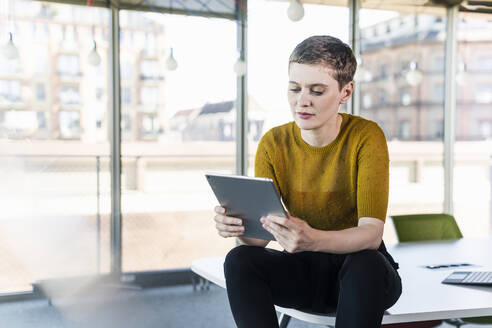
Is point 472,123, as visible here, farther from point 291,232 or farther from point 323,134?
point 291,232

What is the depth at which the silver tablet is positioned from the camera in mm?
1212

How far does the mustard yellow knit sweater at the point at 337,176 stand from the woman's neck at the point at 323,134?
13 mm

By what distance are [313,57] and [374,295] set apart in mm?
626

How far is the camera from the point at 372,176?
1.40m

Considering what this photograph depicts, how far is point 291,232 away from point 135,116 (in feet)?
11.1

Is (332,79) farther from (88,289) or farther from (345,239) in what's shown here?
(88,289)

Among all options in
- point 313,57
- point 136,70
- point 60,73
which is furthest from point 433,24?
point 313,57

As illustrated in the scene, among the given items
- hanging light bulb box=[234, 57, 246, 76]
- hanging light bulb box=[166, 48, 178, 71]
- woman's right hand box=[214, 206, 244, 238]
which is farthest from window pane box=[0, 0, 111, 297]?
woman's right hand box=[214, 206, 244, 238]

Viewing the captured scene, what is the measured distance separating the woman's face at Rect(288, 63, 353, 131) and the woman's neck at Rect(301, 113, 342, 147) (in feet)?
0.05

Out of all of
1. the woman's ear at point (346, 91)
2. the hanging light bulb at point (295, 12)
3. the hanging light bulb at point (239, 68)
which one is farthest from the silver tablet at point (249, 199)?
the hanging light bulb at point (239, 68)

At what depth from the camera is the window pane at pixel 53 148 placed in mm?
4125

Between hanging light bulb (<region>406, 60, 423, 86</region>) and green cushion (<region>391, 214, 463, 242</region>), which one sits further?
hanging light bulb (<region>406, 60, 423, 86</region>)

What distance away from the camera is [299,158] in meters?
1.52

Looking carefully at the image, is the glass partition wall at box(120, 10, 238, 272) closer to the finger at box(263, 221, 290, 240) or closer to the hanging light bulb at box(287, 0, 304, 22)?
the hanging light bulb at box(287, 0, 304, 22)
